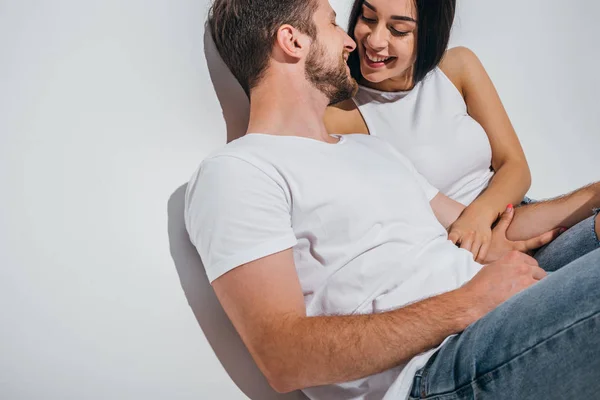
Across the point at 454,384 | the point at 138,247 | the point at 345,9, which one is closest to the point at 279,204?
the point at 138,247

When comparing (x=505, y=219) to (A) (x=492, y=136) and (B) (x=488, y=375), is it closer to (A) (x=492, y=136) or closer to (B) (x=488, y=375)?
(A) (x=492, y=136)

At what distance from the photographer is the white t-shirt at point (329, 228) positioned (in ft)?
3.56

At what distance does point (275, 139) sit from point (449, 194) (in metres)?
0.62

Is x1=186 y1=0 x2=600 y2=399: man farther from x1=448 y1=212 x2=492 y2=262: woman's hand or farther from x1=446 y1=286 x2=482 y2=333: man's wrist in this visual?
x1=448 y1=212 x2=492 y2=262: woman's hand

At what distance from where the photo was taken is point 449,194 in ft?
5.64

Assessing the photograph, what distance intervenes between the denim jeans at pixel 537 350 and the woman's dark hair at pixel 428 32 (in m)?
0.85

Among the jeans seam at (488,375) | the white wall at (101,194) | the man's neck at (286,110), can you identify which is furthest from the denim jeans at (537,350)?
the man's neck at (286,110)

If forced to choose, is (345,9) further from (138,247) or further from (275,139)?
(138,247)

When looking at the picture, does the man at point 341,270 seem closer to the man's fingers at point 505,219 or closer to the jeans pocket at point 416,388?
the jeans pocket at point 416,388

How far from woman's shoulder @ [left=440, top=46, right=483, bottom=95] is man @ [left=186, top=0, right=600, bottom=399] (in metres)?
0.43

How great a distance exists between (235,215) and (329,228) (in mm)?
195

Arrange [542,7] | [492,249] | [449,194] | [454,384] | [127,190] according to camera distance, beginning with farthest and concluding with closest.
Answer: [542,7] < [449,194] < [492,249] < [127,190] < [454,384]

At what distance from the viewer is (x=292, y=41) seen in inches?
55.2

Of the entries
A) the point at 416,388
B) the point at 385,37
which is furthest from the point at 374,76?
the point at 416,388
